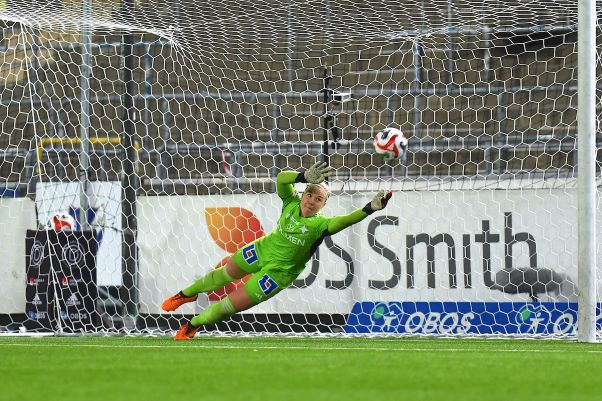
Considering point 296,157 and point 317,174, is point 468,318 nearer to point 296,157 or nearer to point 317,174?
point 317,174

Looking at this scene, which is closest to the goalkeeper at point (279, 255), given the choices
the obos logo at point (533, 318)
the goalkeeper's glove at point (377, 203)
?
the goalkeeper's glove at point (377, 203)

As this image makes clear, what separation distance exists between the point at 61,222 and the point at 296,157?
261 cm

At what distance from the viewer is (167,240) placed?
409 inches

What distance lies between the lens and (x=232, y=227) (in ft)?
33.9

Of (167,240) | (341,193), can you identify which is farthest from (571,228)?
(167,240)

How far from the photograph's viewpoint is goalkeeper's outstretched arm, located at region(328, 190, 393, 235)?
8.09 metres

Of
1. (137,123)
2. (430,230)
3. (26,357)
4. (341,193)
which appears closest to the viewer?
(26,357)

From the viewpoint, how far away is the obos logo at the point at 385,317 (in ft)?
32.5

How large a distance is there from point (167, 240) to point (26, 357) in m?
4.40

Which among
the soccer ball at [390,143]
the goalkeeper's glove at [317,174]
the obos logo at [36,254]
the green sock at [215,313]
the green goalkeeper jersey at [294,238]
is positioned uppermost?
the soccer ball at [390,143]

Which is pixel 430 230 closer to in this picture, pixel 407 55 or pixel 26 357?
pixel 407 55

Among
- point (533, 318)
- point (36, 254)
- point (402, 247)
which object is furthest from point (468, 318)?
point (36, 254)

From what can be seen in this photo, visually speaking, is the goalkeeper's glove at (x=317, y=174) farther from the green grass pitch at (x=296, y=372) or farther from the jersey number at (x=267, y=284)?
the green grass pitch at (x=296, y=372)

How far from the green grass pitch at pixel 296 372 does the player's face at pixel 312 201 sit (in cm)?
150
